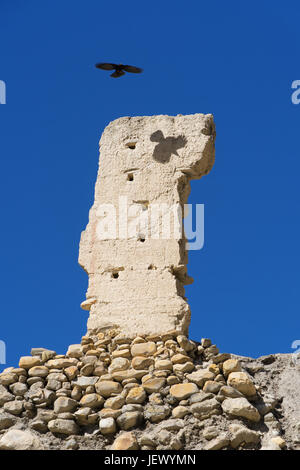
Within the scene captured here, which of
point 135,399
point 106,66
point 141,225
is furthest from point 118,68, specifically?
point 135,399

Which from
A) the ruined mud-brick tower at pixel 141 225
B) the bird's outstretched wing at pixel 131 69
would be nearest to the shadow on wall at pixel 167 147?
the ruined mud-brick tower at pixel 141 225

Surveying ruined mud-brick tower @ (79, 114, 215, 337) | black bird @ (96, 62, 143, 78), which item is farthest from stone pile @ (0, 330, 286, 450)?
black bird @ (96, 62, 143, 78)

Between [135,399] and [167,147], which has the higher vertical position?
[167,147]

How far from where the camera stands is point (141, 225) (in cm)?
859

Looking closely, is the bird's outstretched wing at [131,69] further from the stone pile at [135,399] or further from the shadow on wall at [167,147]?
the stone pile at [135,399]

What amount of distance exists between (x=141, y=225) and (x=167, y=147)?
1.05 meters

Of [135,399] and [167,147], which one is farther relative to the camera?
[167,147]

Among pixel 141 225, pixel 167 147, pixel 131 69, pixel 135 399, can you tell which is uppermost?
pixel 131 69

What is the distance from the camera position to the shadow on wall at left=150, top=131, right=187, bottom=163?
8.77 meters

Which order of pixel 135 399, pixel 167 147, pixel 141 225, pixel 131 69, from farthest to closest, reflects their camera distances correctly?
pixel 131 69
pixel 167 147
pixel 141 225
pixel 135 399

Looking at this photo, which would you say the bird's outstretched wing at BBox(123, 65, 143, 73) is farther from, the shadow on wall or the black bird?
the shadow on wall

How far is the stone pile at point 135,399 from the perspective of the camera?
6918mm

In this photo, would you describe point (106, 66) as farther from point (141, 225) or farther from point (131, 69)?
point (141, 225)

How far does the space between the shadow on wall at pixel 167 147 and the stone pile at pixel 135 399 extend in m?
2.25
